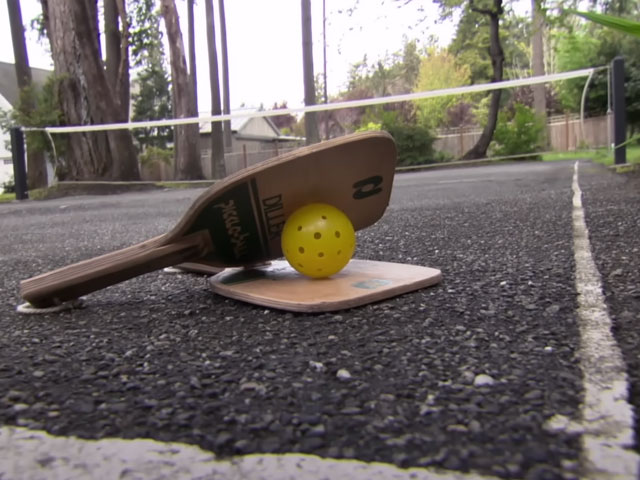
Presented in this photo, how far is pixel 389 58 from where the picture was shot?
164ft

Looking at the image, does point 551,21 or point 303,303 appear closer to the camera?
point 303,303

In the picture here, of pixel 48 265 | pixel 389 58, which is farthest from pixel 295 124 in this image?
pixel 48 265

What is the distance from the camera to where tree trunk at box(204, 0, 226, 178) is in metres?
20.7

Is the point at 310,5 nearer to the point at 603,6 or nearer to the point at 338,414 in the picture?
the point at 603,6

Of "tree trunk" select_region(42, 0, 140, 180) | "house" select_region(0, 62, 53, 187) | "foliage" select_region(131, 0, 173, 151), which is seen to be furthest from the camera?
"house" select_region(0, 62, 53, 187)

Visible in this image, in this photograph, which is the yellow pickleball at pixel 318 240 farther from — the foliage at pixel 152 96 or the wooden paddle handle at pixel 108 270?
the foliage at pixel 152 96

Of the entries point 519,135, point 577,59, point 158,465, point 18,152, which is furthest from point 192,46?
point 158,465

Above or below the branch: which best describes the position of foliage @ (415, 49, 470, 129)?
above

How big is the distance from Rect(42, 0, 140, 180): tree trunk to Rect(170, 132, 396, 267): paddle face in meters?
12.7

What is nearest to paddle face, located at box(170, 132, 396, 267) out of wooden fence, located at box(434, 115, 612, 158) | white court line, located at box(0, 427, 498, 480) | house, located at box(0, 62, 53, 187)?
white court line, located at box(0, 427, 498, 480)

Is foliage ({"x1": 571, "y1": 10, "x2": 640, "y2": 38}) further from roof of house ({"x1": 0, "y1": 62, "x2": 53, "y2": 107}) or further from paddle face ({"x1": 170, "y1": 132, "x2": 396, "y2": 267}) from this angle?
roof of house ({"x1": 0, "y1": 62, "x2": 53, "y2": 107})

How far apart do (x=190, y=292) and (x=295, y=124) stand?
53767 millimetres

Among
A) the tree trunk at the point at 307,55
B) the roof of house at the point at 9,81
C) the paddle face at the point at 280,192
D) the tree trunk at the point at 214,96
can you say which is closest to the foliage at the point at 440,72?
the tree trunk at the point at 307,55

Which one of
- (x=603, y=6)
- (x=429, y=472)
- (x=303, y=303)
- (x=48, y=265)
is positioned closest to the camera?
(x=429, y=472)
